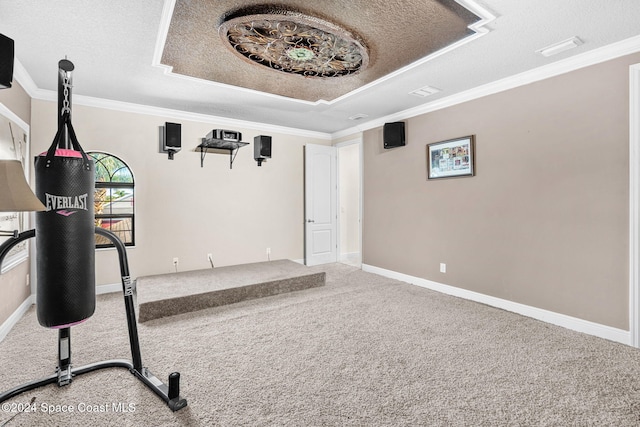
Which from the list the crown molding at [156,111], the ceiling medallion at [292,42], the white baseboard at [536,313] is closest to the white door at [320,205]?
the crown molding at [156,111]

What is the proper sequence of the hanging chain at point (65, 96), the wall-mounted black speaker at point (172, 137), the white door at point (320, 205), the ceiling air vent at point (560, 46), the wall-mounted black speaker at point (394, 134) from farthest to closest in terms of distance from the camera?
the white door at point (320, 205)
the wall-mounted black speaker at point (394, 134)
the wall-mounted black speaker at point (172, 137)
the ceiling air vent at point (560, 46)
the hanging chain at point (65, 96)

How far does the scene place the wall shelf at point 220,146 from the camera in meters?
4.53

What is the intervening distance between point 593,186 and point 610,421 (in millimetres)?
1985

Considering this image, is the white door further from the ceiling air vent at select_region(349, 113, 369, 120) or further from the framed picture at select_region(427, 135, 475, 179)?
the framed picture at select_region(427, 135, 475, 179)

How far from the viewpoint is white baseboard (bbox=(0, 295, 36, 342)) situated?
2840 millimetres

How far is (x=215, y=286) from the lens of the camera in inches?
150

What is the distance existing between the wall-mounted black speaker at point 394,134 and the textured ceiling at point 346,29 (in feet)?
4.30

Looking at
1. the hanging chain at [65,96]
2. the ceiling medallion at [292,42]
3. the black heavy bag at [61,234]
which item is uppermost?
the ceiling medallion at [292,42]

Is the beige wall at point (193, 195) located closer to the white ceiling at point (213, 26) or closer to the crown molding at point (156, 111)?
the crown molding at point (156, 111)

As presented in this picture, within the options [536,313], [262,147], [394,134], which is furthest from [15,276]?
[536,313]

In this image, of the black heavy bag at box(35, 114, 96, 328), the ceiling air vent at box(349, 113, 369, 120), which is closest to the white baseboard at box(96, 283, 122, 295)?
the black heavy bag at box(35, 114, 96, 328)

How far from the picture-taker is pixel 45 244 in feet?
5.95

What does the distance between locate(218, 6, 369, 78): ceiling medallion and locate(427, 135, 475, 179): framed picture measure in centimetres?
169

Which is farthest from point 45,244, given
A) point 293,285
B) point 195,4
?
point 293,285
